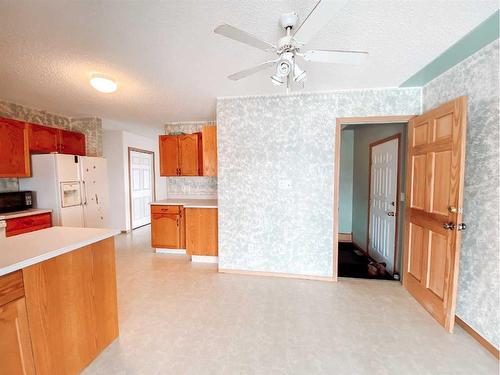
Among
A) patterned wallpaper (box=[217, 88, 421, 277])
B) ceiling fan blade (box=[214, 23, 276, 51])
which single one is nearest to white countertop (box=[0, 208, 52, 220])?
patterned wallpaper (box=[217, 88, 421, 277])

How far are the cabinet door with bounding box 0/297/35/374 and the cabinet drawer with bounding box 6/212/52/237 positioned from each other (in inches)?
94.1

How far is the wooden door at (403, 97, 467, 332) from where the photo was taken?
1.86m

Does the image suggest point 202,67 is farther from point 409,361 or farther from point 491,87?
point 409,361

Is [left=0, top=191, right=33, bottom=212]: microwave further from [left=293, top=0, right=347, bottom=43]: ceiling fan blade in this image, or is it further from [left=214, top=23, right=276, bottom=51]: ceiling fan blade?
[left=293, top=0, right=347, bottom=43]: ceiling fan blade

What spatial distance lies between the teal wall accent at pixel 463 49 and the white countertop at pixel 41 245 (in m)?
2.98

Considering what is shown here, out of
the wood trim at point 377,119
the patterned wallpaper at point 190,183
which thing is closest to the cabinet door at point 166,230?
the patterned wallpaper at point 190,183

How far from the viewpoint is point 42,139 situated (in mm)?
3463

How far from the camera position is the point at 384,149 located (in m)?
3.43

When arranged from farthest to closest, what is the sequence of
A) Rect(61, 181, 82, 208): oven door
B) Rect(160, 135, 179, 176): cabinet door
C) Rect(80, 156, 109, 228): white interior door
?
1. Rect(160, 135, 179, 176): cabinet door
2. Rect(80, 156, 109, 228): white interior door
3. Rect(61, 181, 82, 208): oven door

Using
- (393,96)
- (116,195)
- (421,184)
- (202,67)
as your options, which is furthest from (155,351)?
(116,195)

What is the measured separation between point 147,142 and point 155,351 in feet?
17.4

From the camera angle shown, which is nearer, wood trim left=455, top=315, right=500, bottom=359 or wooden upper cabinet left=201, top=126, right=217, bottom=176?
wood trim left=455, top=315, right=500, bottom=359

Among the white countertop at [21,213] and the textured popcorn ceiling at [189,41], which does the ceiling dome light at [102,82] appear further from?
the white countertop at [21,213]

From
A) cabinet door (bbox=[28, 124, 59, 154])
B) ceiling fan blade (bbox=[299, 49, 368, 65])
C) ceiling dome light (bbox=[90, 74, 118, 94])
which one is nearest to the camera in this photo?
ceiling fan blade (bbox=[299, 49, 368, 65])
